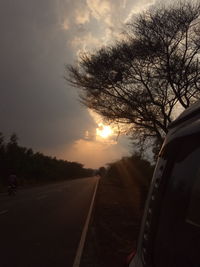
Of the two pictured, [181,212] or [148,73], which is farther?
[148,73]

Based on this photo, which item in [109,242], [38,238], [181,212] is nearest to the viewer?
[181,212]

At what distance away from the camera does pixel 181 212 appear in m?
1.84

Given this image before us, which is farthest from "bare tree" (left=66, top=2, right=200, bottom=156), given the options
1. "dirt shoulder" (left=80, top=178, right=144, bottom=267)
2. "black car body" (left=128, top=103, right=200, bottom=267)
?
"black car body" (left=128, top=103, right=200, bottom=267)

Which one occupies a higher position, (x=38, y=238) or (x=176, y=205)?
(x=176, y=205)

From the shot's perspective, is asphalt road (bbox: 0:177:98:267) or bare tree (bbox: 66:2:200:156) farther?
bare tree (bbox: 66:2:200:156)

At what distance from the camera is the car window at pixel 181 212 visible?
165 cm

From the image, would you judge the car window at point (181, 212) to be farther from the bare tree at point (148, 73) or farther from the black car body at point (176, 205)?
the bare tree at point (148, 73)

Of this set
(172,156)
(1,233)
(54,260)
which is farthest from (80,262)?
(172,156)

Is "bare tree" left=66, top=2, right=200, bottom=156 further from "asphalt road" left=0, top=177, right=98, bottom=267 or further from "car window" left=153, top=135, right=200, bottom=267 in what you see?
"car window" left=153, top=135, right=200, bottom=267

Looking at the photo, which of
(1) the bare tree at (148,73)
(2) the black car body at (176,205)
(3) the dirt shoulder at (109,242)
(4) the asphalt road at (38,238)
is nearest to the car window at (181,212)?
(2) the black car body at (176,205)

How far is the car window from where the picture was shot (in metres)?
1.65

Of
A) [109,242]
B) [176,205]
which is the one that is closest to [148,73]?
[109,242]

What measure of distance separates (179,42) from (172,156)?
16.4m

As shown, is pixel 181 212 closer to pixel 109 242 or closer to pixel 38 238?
pixel 38 238
